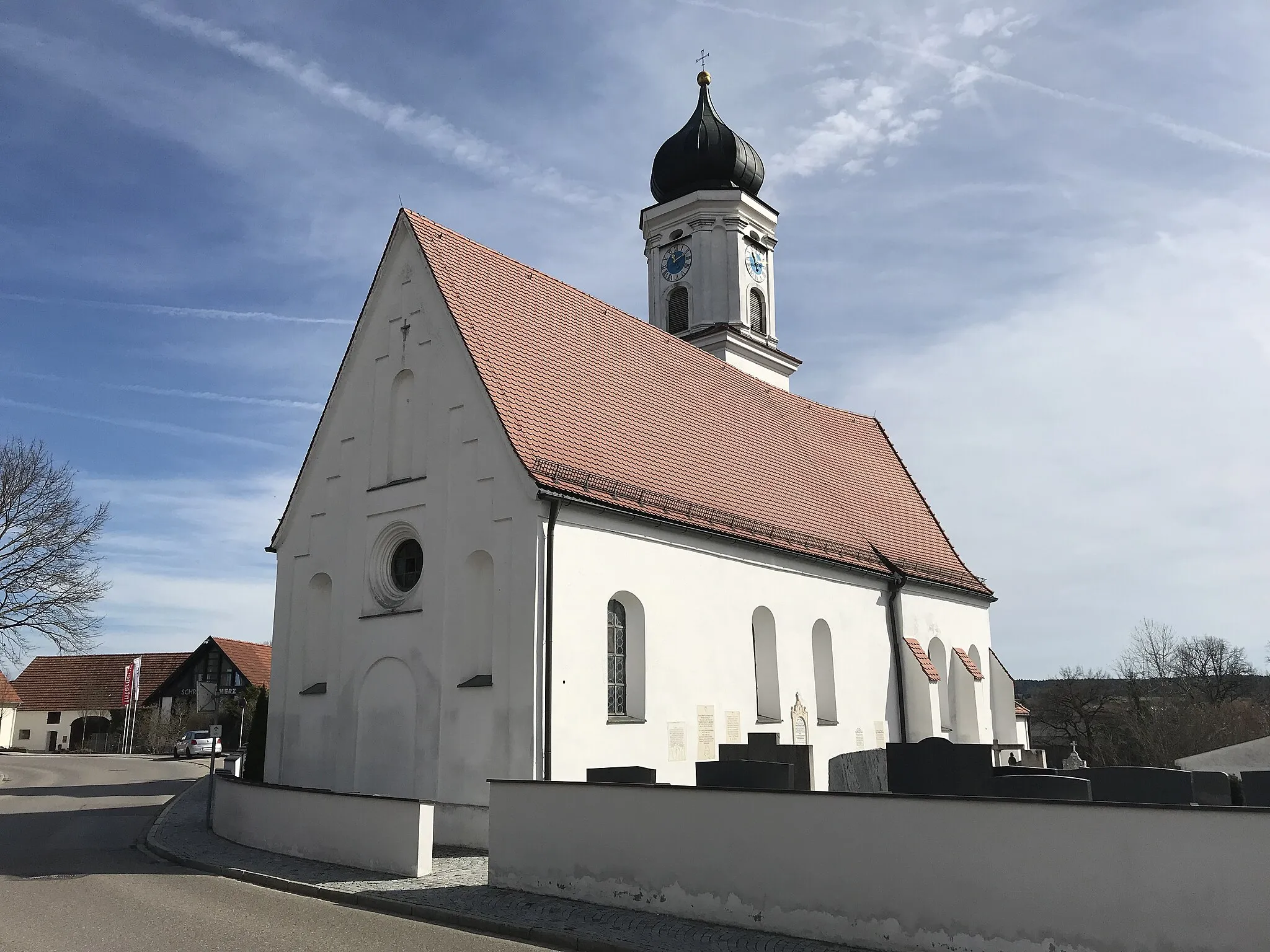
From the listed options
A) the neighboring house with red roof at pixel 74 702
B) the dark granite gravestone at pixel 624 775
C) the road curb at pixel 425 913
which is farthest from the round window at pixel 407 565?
the neighboring house with red roof at pixel 74 702

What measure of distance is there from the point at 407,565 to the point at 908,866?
33.1ft

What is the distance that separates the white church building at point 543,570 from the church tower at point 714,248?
4.98 metres

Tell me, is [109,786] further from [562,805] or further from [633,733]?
[562,805]

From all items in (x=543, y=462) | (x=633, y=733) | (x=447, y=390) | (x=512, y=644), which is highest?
(x=447, y=390)

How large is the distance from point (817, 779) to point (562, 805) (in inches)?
373

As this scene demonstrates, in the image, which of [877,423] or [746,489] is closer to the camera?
[746,489]

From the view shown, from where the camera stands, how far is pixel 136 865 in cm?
1284

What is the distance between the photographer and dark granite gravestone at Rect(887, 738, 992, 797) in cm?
1205

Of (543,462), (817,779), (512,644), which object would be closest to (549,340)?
(543,462)

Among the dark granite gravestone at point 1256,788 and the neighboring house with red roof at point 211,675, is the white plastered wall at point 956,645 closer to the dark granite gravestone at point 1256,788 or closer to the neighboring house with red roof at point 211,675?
the dark granite gravestone at point 1256,788

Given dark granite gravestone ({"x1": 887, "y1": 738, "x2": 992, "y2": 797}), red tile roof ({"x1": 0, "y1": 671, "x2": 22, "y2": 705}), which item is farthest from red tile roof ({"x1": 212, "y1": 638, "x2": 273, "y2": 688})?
dark granite gravestone ({"x1": 887, "y1": 738, "x2": 992, "y2": 797})

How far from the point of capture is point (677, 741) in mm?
15656

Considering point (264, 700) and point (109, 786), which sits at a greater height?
point (264, 700)

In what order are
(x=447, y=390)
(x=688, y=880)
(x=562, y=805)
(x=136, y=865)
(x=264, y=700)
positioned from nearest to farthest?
(x=688, y=880) → (x=562, y=805) → (x=136, y=865) → (x=447, y=390) → (x=264, y=700)
